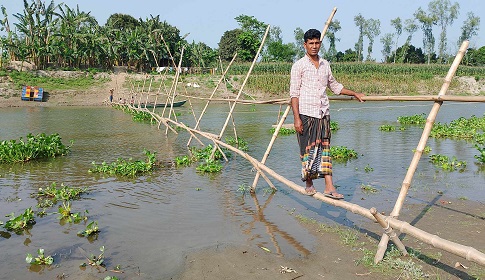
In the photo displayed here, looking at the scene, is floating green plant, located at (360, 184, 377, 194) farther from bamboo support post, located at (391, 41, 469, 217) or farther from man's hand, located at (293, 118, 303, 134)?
bamboo support post, located at (391, 41, 469, 217)

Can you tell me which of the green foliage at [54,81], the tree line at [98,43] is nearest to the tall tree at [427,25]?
the tree line at [98,43]

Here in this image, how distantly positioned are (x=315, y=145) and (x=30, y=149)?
6.58m

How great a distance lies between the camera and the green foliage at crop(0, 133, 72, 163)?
8.64m

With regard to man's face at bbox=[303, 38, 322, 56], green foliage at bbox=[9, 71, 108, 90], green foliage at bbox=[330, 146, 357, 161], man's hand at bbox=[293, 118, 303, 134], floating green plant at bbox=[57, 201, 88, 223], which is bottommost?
floating green plant at bbox=[57, 201, 88, 223]

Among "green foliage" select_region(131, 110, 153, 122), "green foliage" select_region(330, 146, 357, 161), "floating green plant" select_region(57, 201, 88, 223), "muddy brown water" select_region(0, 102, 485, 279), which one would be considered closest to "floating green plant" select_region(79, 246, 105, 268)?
"muddy brown water" select_region(0, 102, 485, 279)

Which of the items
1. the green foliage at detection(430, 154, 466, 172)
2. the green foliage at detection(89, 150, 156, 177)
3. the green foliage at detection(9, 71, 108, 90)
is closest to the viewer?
the green foliage at detection(89, 150, 156, 177)

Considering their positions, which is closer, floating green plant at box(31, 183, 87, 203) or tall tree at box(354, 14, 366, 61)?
floating green plant at box(31, 183, 87, 203)

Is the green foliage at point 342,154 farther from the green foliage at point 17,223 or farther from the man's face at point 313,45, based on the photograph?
the green foliage at point 17,223

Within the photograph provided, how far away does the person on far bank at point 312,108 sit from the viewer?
14.7 feet

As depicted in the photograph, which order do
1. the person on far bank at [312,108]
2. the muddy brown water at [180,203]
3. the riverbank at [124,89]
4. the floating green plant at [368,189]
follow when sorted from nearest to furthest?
1. the muddy brown water at [180,203]
2. the person on far bank at [312,108]
3. the floating green plant at [368,189]
4. the riverbank at [124,89]

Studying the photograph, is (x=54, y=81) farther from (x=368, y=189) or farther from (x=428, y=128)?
(x=428, y=128)

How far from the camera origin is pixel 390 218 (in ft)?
11.7

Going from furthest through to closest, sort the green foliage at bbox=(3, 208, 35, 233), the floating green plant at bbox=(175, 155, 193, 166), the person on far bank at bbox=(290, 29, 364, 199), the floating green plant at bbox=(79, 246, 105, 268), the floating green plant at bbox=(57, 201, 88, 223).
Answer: the floating green plant at bbox=(175, 155, 193, 166) → the floating green plant at bbox=(57, 201, 88, 223) → the green foliage at bbox=(3, 208, 35, 233) → the person on far bank at bbox=(290, 29, 364, 199) → the floating green plant at bbox=(79, 246, 105, 268)

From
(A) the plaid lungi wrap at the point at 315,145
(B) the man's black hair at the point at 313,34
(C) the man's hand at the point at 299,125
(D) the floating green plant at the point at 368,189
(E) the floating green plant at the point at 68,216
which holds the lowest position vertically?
(E) the floating green plant at the point at 68,216
